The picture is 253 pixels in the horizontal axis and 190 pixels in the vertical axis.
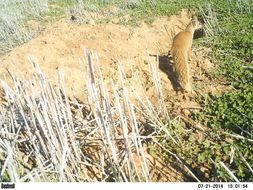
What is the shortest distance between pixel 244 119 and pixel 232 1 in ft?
10.8

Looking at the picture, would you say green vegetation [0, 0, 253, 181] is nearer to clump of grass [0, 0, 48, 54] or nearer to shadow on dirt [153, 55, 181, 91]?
shadow on dirt [153, 55, 181, 91]

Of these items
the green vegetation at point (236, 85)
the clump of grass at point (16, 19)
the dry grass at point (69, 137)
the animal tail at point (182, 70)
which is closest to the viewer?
the dry grass at point (69, 137)

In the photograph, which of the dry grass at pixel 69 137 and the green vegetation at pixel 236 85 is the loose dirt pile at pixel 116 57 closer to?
the green vegetation at pixel 236 85

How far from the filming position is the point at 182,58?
354 centimetres

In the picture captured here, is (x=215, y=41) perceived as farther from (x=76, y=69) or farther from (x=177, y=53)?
(x=76, y=69)

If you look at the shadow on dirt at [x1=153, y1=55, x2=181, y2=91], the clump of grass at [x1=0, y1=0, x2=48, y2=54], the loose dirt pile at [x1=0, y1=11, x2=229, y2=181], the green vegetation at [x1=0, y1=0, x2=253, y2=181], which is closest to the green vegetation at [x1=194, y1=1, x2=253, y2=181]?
the green vegetation at [x1=0, y1=0, x2=253, y2=181]

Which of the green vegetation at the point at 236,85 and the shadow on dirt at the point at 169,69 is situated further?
the shadow on dirt at the point at 169,69

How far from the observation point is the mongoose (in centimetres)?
332

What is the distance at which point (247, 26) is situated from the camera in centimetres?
444

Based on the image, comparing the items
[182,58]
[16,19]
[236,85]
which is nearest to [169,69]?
[182,58]

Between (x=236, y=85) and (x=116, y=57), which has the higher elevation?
(x=116, y=57)

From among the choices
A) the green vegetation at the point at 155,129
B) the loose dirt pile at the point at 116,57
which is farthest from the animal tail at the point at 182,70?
the green vegetation at the point at 155,129

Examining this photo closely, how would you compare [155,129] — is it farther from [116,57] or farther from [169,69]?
[116,57]

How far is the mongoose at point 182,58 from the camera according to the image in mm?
3318
